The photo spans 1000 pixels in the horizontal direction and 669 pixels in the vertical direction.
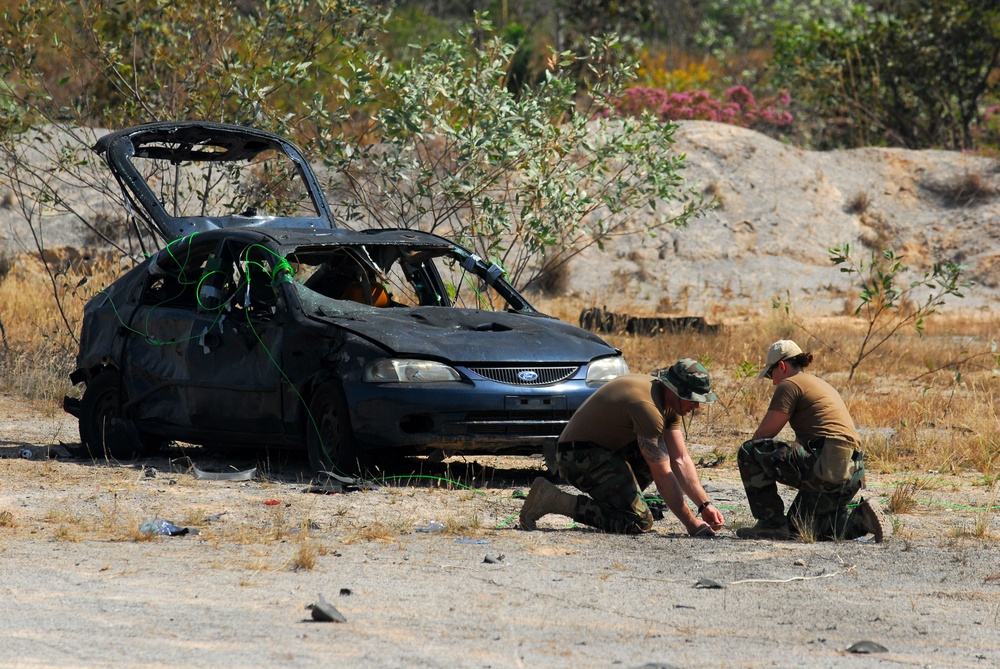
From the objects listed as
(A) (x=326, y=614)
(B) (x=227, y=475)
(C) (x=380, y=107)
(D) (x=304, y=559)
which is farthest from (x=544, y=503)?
(C) (x=380, y=107)

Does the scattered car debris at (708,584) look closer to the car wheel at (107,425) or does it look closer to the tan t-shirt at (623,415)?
the tan t-shirt at (623,415)

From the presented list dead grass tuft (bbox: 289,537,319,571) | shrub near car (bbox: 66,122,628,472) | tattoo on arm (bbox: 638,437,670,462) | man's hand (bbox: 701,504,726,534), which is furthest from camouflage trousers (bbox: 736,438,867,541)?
dead grass tuft (bbox: 289,537,319,571)

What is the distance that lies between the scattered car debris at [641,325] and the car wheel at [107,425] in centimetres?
788

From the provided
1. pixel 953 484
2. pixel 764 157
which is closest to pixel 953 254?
pixel 764 157

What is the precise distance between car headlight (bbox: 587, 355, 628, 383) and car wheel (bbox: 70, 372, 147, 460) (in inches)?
135

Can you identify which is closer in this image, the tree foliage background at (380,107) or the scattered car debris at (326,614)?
the scattered car debris at (326,614)

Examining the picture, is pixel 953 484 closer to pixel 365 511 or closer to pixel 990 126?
pixel 365 511

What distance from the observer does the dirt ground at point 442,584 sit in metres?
5.45

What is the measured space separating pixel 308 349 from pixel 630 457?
7.65 feet

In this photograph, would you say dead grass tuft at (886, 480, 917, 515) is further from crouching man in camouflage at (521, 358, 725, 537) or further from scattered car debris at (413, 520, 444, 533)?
scattered car debris at (413, 520, 444, 533)

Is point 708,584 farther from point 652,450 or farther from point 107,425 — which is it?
point 107,425

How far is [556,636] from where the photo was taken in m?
5.69

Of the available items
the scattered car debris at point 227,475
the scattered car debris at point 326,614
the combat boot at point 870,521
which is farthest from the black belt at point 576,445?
the scattered car debris at point 326,614

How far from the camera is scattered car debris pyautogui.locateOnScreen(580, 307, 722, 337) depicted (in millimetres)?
17672
